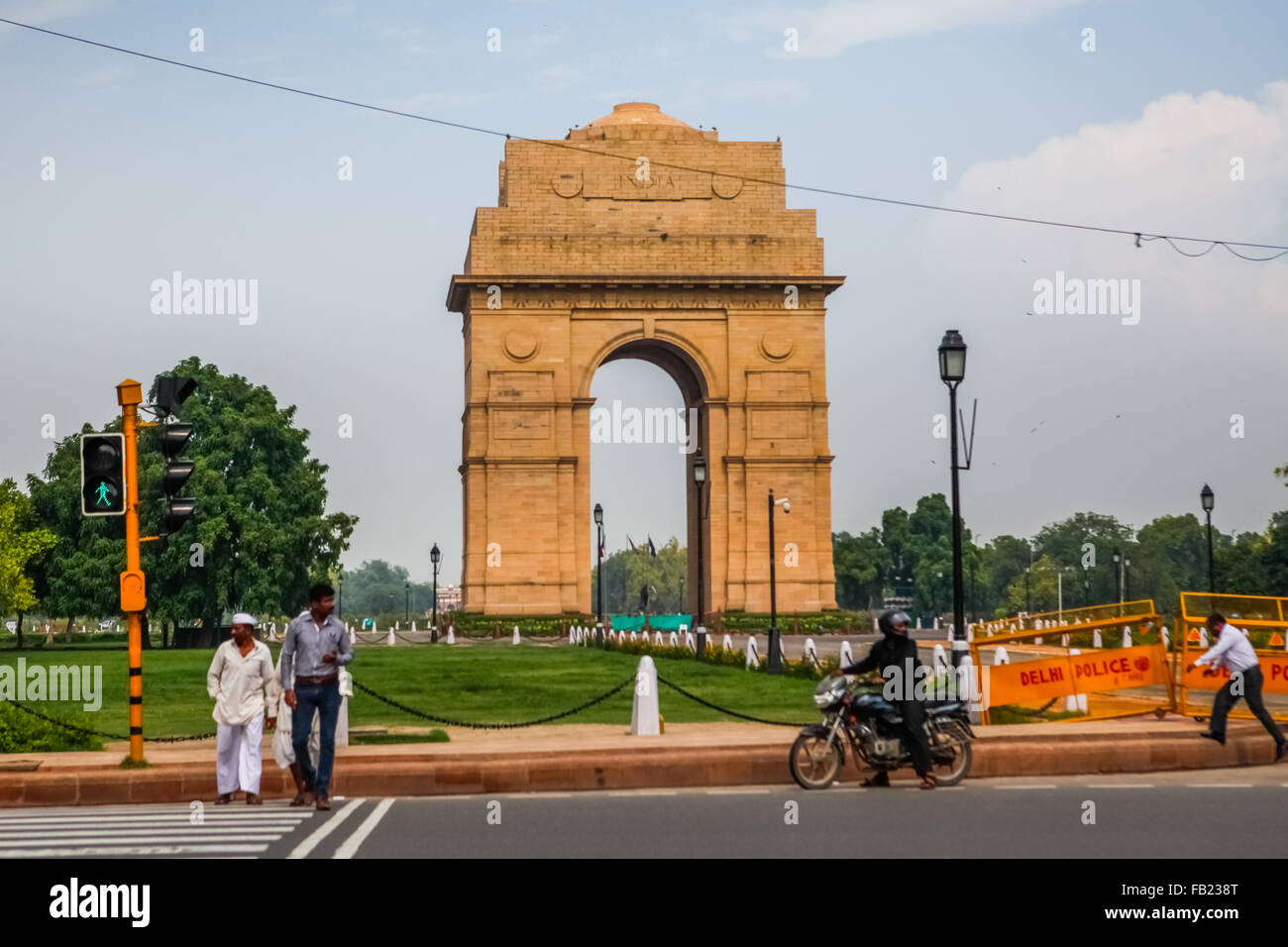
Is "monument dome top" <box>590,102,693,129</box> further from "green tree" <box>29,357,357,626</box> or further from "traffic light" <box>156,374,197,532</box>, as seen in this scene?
"traffic light" <box>156,374,197,532</box>

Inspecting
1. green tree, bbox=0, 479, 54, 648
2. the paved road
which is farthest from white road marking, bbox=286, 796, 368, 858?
green tree, bbox=0, 479, 54, 648

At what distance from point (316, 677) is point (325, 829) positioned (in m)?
1.79

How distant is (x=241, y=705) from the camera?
14.7m

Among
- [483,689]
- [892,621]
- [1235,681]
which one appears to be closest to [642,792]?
[892,621]

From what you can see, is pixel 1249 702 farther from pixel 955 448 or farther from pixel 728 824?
pixel 728 824

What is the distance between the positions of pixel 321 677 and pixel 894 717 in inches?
188

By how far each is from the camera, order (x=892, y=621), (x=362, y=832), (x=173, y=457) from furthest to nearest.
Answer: (x=173, y=457) → (x=892, y=621) → (x=362, y=832)

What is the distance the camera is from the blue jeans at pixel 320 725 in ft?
45.7

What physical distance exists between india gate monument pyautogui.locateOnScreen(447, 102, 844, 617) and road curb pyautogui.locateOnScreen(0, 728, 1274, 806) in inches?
1696

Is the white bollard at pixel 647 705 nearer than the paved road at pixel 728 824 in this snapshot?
No

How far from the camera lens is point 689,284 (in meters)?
59.7

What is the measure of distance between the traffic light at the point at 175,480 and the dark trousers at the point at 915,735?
21.9ft

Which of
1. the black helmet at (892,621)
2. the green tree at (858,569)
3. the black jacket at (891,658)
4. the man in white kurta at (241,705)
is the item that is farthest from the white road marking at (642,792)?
the green tree at (858,569)

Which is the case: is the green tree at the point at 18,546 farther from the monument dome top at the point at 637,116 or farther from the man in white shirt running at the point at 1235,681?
the man in white shirt running at the point at 1235,681
